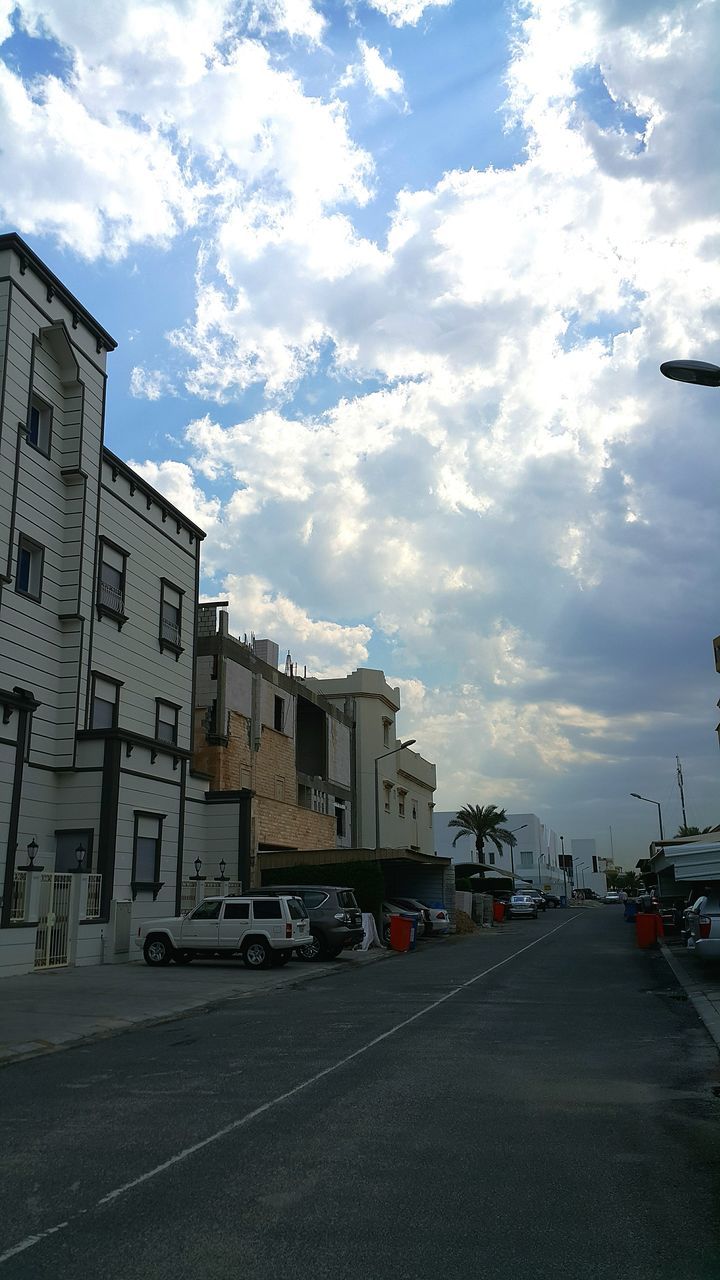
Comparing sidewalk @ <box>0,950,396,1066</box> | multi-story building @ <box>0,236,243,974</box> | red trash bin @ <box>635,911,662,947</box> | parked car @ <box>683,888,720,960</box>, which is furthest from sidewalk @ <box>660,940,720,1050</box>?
multi-story building @ <box>0,236,243,974</box>

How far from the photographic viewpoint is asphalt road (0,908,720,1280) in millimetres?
4965

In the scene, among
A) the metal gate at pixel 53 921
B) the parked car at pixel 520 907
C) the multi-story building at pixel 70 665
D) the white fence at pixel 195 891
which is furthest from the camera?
the parked car at pixel 520 907

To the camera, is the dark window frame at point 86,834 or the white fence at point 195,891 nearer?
the dark window frame at point 86,834

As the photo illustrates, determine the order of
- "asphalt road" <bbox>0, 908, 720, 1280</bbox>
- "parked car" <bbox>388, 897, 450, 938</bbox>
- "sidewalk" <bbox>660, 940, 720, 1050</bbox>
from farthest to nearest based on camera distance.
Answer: "parked car" <bbox>388, 897, 450, 938</bbox> < "sidewalk" <bbox>660, 940, 720, 1050</bbox> < "asphalt road" <bbox>0, 908, 720, 1280</bbox>

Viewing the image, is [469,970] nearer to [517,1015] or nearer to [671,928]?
[517,1015]

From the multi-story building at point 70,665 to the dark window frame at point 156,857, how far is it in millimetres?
54

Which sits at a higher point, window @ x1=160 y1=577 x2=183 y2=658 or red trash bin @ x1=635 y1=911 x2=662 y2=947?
window @ x1=160 y1=577 x2=183 y2=658

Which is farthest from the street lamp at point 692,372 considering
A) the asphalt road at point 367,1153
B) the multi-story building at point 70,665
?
the multi-story building at point 70,665

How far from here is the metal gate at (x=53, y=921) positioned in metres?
19.9

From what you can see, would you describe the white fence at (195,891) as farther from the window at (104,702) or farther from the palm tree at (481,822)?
the palm tree at (481,822)

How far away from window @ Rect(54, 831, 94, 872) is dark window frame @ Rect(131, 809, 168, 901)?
1282mm

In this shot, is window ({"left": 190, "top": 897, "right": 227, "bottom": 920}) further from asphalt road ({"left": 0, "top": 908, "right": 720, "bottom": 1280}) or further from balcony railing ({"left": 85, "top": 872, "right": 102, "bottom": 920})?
asphalt road ({"left": 0, "top": 908, "right": 720, "bottom": 1280})

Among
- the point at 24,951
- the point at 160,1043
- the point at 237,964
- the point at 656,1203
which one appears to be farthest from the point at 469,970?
the point at 656,1203

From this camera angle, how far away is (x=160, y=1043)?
12.0 metres
